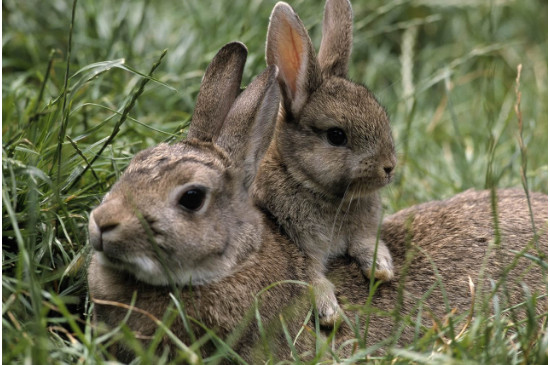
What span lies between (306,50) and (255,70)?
62.9 inches

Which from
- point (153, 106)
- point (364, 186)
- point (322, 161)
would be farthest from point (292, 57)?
point (153, 106)

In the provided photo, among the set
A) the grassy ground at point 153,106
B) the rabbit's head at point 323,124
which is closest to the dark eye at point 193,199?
the grassy ground at point 153,106

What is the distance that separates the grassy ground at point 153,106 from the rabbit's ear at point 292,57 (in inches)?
→ 27.4

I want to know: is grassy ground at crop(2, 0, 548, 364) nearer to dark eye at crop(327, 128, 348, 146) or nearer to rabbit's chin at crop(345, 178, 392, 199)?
A: rabbit's chin at crop(345, 178, 392, 199)

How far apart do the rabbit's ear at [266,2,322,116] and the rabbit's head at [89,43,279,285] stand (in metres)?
0.39

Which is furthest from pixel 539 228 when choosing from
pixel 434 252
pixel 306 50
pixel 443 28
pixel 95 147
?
pixel 443 28

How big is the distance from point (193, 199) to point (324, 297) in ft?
3.15

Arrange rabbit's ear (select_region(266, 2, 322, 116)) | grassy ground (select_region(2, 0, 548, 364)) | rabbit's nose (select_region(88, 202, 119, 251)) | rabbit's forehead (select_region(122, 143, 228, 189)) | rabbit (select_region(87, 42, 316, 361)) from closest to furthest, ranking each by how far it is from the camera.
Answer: rabbit's nose (select_region(88, 202, 119, 251))
rabbit (select_region(87, 42, 316, 361))
rabbit's forehead (select_region(122, 143, 228, 189))
grassy ground (select_region(2, 0, 548, 364))
rabbit's ear (select_region(266, 2, 322, 116))

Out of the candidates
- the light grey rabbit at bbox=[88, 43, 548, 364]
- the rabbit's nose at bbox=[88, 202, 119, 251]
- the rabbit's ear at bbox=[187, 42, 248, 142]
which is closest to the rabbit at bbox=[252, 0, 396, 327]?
the light grey rabbit at bbox=[88, 43, 548, 364]

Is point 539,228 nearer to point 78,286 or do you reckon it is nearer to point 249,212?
point 249,212

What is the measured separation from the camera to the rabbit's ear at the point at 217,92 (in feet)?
15.7

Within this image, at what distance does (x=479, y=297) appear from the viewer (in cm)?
497

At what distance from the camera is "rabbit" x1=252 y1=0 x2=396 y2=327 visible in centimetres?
497

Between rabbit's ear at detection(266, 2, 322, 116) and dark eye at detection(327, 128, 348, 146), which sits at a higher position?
rabbit's ear at detection(266, 2, 322, 116)
